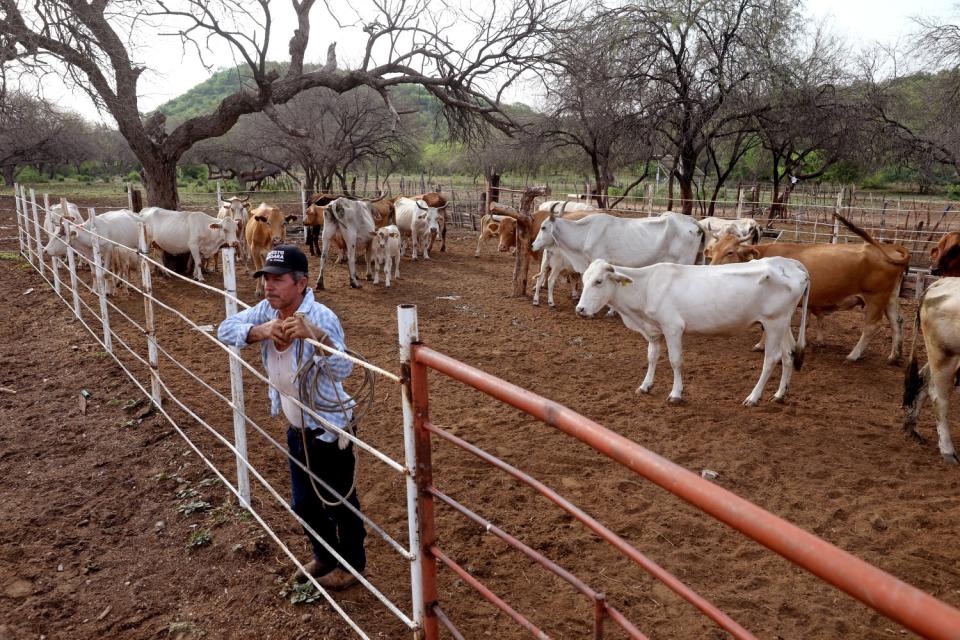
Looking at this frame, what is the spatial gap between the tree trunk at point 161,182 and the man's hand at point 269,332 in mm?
12299

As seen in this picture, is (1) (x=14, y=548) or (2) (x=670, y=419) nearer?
(1) (x=14, y=548)

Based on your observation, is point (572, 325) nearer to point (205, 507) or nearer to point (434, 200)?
point (205, 507)

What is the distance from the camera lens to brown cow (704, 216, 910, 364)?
7555 millimetres

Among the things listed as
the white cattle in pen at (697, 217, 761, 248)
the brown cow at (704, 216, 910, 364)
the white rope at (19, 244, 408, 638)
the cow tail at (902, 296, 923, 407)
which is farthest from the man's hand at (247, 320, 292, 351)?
the white cattle in pen at (697, 217, 761, 248)

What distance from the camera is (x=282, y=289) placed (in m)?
3.08

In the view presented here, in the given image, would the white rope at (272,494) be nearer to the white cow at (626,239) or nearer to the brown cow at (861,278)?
the white cow at (626,239)

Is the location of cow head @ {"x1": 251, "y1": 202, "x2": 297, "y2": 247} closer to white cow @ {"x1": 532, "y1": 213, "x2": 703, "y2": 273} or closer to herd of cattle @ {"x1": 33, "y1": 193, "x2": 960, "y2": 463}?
herd of cattle @ {"x1": 33, "y1": 193, "x2": 960, "y2": 463}

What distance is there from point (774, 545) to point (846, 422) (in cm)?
577

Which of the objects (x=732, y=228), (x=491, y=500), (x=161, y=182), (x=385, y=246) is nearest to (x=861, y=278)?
(x=732, y=228)

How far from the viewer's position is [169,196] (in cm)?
1377

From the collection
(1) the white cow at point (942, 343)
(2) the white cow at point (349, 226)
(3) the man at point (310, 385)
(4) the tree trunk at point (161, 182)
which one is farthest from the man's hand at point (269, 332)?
(4) the tree trunk at point (161, 182)

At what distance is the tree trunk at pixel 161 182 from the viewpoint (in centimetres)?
1334

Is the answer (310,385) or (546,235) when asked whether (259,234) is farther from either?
(310,385)

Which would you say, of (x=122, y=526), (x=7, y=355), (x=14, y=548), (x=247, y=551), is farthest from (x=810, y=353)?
(x=7, y=355)
